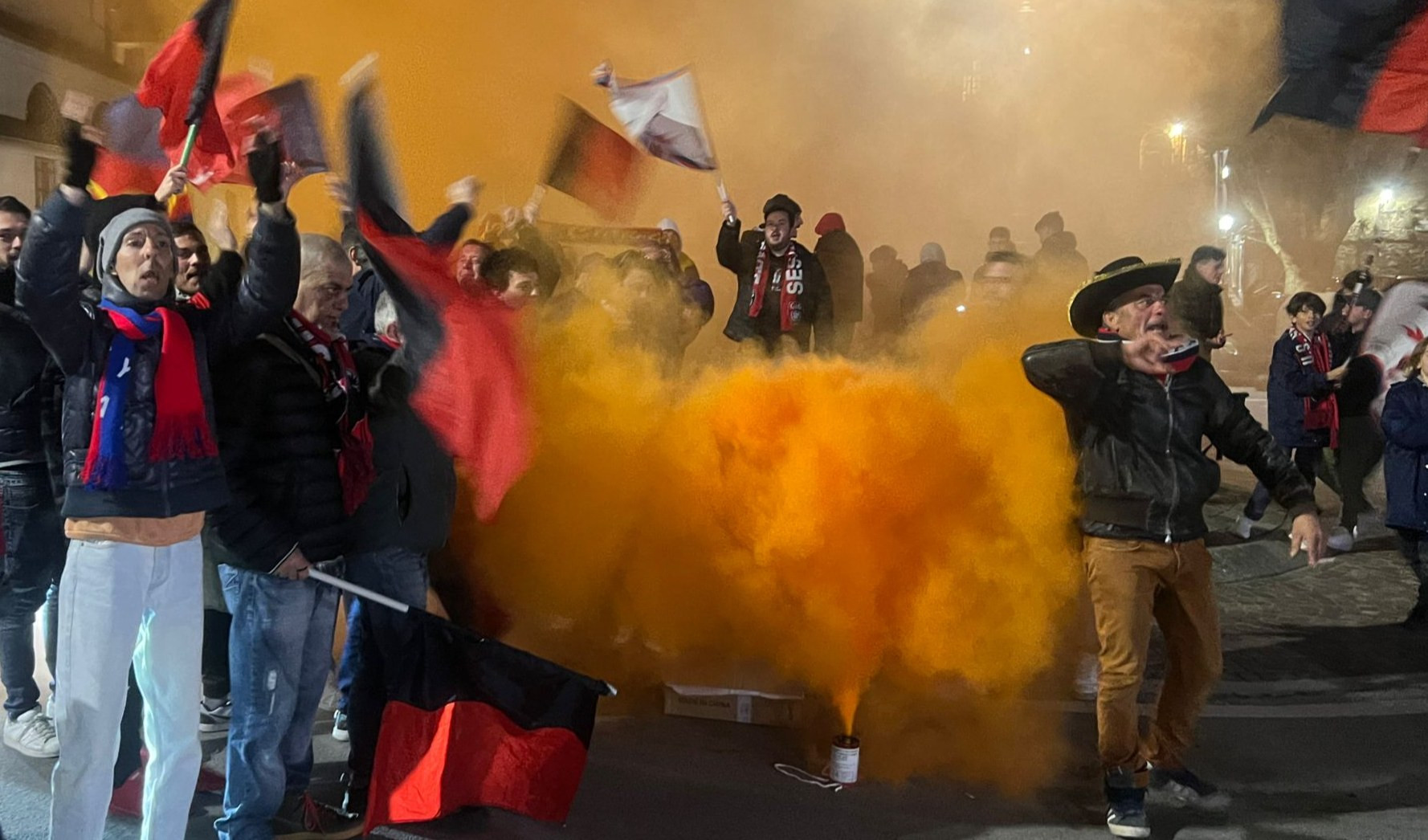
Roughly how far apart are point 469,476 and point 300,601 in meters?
1.10

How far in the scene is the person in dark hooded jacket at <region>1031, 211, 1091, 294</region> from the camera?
5512mm

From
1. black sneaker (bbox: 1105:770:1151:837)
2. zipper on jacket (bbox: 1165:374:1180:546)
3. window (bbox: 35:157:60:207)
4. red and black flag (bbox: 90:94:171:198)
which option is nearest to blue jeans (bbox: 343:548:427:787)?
red and black flag (bbox: 90:94:171:198)

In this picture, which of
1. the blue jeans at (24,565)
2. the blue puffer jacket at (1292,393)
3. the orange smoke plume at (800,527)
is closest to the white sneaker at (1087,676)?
the orange smoke plume at (800,527)

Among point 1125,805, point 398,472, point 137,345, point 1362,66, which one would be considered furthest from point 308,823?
point 1362,66

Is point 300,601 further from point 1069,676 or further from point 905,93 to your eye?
point 905,93

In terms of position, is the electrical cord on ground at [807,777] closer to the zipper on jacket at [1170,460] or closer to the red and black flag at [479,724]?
the red and black flag at [479,724]

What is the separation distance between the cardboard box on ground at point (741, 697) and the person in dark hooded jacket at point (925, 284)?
11.5ft

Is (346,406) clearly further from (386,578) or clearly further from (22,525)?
(22,525)

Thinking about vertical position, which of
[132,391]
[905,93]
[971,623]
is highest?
[905,93]

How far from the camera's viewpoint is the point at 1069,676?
506 centimetres

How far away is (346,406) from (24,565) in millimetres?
1586

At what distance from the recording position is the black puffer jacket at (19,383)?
11.4 feet

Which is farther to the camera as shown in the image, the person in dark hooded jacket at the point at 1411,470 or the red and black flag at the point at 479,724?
the person in dark hooded jacket at the point at 1411,470

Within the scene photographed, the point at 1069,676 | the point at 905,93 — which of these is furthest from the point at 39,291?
the point at 905,93
